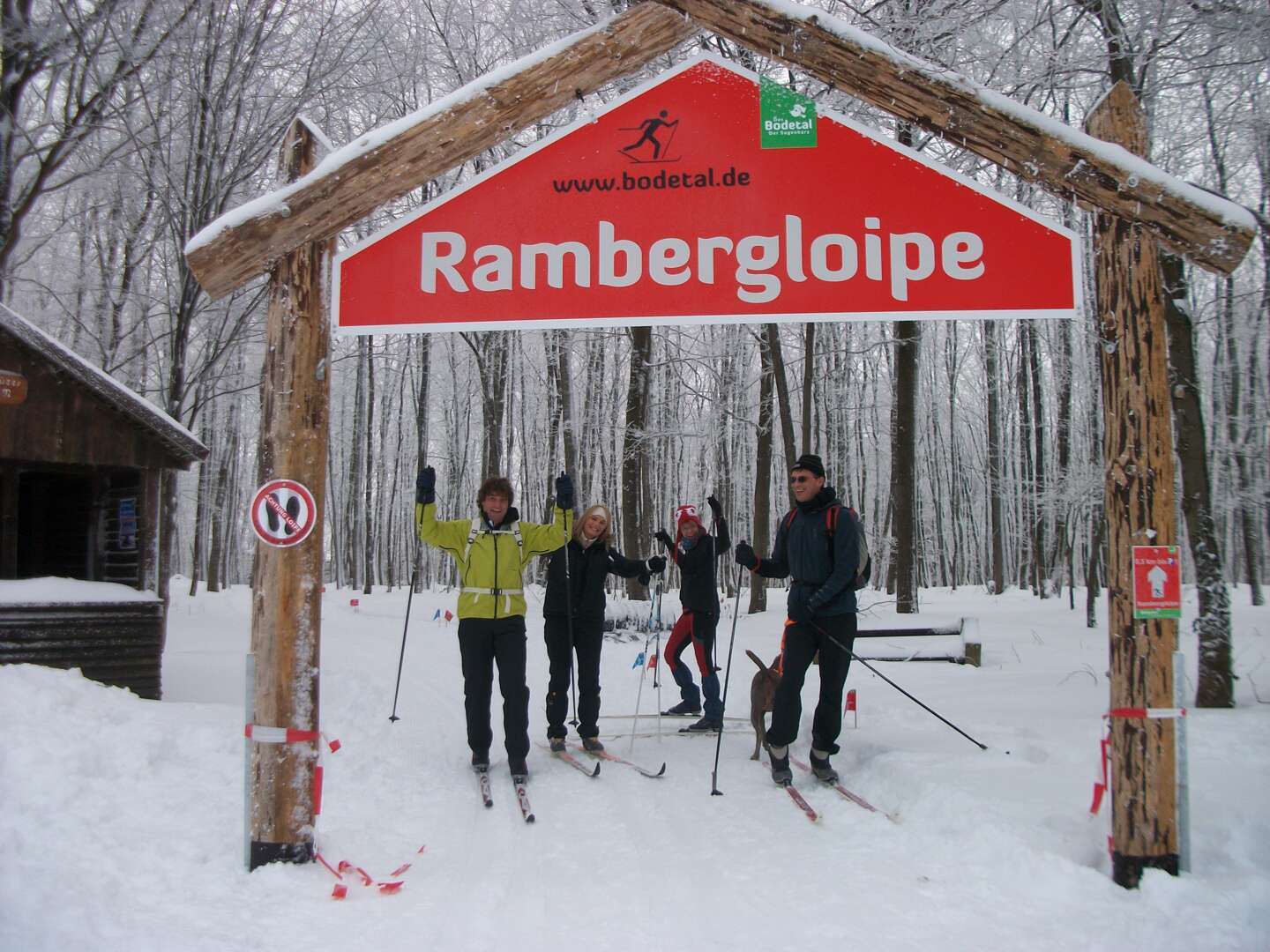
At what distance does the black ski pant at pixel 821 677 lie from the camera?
19.5ft

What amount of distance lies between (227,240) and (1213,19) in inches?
300

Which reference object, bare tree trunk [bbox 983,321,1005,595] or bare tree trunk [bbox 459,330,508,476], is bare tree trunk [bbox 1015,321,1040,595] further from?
bare tree trunk [bbox 459,330,508,476]

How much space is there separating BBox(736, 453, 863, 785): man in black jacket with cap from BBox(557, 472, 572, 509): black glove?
123cm

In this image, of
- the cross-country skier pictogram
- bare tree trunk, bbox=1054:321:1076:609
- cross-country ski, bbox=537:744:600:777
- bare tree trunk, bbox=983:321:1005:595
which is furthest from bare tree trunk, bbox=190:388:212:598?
the cross-country skier pictogram

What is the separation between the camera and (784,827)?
5098 millimetres

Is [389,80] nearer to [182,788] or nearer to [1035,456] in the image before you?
[182,788]

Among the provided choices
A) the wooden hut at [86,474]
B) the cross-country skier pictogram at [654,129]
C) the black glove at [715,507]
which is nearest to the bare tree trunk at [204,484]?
the wooden hut at [86,474]

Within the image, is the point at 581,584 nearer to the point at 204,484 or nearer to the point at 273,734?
the point at 273,734

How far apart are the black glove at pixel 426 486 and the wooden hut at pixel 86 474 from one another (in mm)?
4793

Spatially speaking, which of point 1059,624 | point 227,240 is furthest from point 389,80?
point 1059,624

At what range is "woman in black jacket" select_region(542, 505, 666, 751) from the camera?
22.9ft

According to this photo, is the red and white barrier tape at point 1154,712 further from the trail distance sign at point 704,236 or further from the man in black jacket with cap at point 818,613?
the trail distance sign at point 704,236

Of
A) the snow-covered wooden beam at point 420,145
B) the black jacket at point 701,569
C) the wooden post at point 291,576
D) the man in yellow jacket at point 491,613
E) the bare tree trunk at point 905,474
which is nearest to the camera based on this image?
the wooden post at point 291,576

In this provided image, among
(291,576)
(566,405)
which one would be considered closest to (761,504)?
(566,405)
